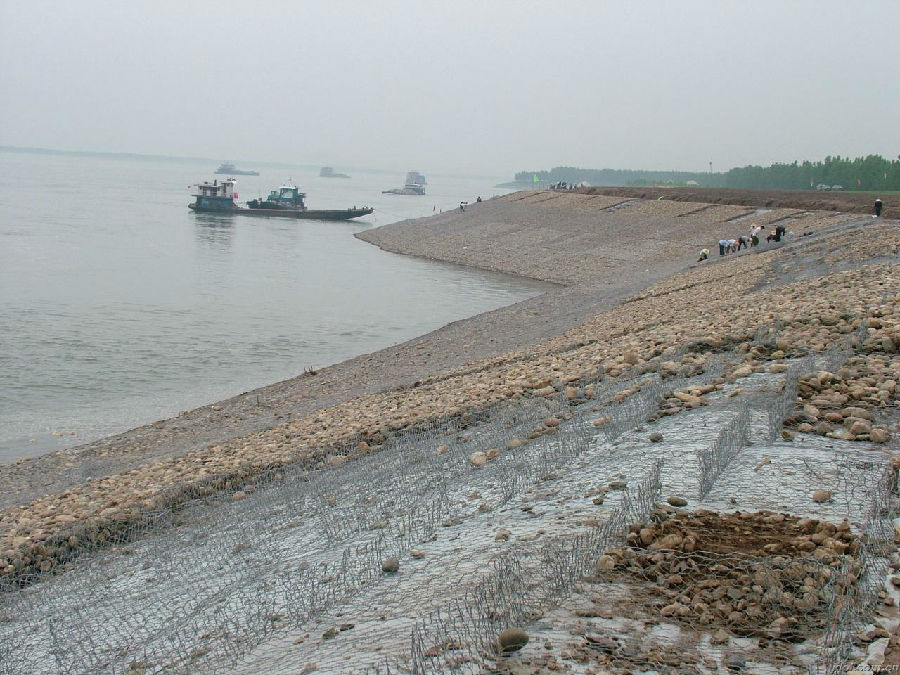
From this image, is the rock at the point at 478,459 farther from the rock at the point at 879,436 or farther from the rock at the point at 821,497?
the rock at the point at 879,436

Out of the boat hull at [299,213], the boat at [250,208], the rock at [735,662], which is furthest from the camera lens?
the boat hull at [299,213]

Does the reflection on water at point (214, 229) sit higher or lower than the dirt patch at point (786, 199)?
lower

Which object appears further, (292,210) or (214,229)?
(292,210)

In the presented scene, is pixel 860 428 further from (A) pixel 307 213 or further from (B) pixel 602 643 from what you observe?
(A) pixel 307 213

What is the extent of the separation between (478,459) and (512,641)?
3772mm

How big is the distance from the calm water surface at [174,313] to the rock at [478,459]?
26.1 feet

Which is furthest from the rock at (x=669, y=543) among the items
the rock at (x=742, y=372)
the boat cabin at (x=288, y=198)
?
the boat cabin at (x=288, y=198)

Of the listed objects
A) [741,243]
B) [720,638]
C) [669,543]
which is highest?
[741,243]

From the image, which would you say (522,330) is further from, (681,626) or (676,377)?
(681,626)

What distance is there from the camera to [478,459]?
7719 millimetres

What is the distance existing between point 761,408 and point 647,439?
115 centimetres

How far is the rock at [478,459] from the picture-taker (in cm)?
765

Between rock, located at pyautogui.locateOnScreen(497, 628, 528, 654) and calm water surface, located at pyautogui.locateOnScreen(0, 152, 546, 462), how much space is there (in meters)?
10.6

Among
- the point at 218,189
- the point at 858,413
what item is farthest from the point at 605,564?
the point at 218,189
